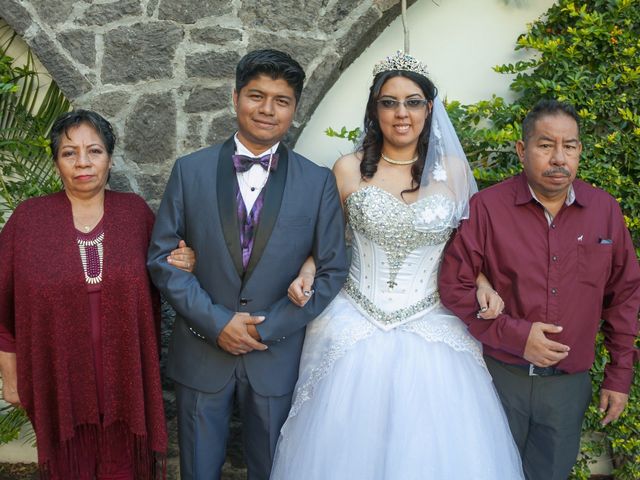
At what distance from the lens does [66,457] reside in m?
2.92

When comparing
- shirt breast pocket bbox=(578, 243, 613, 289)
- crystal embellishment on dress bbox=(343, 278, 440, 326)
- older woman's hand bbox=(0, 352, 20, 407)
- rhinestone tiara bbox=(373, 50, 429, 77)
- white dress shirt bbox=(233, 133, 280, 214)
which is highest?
rhinestone tiara bbox=(373, 50, 429, 77)

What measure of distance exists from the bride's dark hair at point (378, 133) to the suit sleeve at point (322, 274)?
0.24 metres

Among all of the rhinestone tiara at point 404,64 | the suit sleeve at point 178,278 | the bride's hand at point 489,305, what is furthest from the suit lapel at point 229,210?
the bride's hand at point 489,305

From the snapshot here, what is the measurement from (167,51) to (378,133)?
1.24 m

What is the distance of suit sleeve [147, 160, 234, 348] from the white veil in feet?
3.12

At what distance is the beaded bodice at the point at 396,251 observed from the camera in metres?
2.89

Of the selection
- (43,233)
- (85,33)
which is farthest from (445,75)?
(43,233)

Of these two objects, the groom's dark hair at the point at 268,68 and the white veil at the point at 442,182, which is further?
the white veil at the point at 442,182

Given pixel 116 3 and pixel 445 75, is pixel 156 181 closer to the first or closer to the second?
pixel 116 3

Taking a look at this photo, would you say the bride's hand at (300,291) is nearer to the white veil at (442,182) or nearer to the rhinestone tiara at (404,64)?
the white veil at (442,182)

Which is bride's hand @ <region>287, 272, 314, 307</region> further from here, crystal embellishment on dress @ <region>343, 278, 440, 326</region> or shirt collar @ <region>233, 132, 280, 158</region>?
shirt collar @ <region>233, 132, 280, 158</region>

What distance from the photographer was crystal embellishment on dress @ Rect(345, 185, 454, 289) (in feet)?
9.47

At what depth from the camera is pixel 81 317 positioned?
2.81 m

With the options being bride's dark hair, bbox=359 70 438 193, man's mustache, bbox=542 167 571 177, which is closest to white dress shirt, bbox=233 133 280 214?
bride's dark hair, bbox=359 70 438 193
